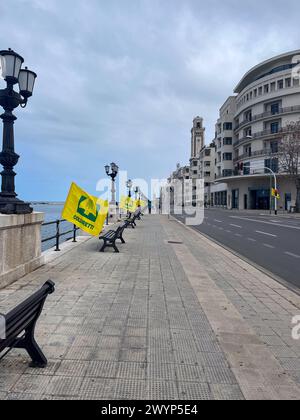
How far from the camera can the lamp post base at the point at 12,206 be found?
6.81 metres

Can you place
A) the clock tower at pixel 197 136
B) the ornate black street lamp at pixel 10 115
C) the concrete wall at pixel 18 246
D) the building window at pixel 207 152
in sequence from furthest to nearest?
1. the clock tower at pixel 197 136
2. the building window at pixel 207 152
3. the ornate black street lamp at pixel 10 115
4. the concrete wall at pixel 18 246

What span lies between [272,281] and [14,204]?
5886 millimetres

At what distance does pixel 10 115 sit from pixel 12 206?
1.98 meters

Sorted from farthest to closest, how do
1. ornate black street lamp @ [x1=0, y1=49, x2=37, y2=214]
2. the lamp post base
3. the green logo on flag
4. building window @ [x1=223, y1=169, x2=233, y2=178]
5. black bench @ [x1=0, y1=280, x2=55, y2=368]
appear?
building window @ [x1=223, y1=169, x2=233, y2=178] < the green logo on flag < ornate black street lamp @ [x1=0, y1=49, x2=37, y2=214] < the lamp post base < black bench @ [x1=0, y1=280, x2=55, y2=368]

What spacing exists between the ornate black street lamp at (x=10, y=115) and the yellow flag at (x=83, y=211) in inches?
116

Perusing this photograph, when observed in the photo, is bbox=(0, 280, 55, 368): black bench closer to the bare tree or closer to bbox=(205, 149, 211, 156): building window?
the bare tree

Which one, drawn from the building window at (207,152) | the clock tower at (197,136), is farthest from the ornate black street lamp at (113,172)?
the clock tower at (197,136)

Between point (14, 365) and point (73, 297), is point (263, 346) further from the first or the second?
point (73, 297)

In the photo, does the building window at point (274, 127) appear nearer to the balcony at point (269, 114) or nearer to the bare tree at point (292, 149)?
the balcony at point (269, 114)

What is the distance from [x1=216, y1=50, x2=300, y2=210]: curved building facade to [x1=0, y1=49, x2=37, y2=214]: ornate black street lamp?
5128cm

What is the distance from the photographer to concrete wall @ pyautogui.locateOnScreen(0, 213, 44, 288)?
6.30 metres

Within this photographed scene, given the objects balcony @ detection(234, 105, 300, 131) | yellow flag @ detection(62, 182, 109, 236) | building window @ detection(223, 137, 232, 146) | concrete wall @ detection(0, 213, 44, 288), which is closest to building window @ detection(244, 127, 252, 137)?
balcony @ detection(234, 105, 300, 131)
